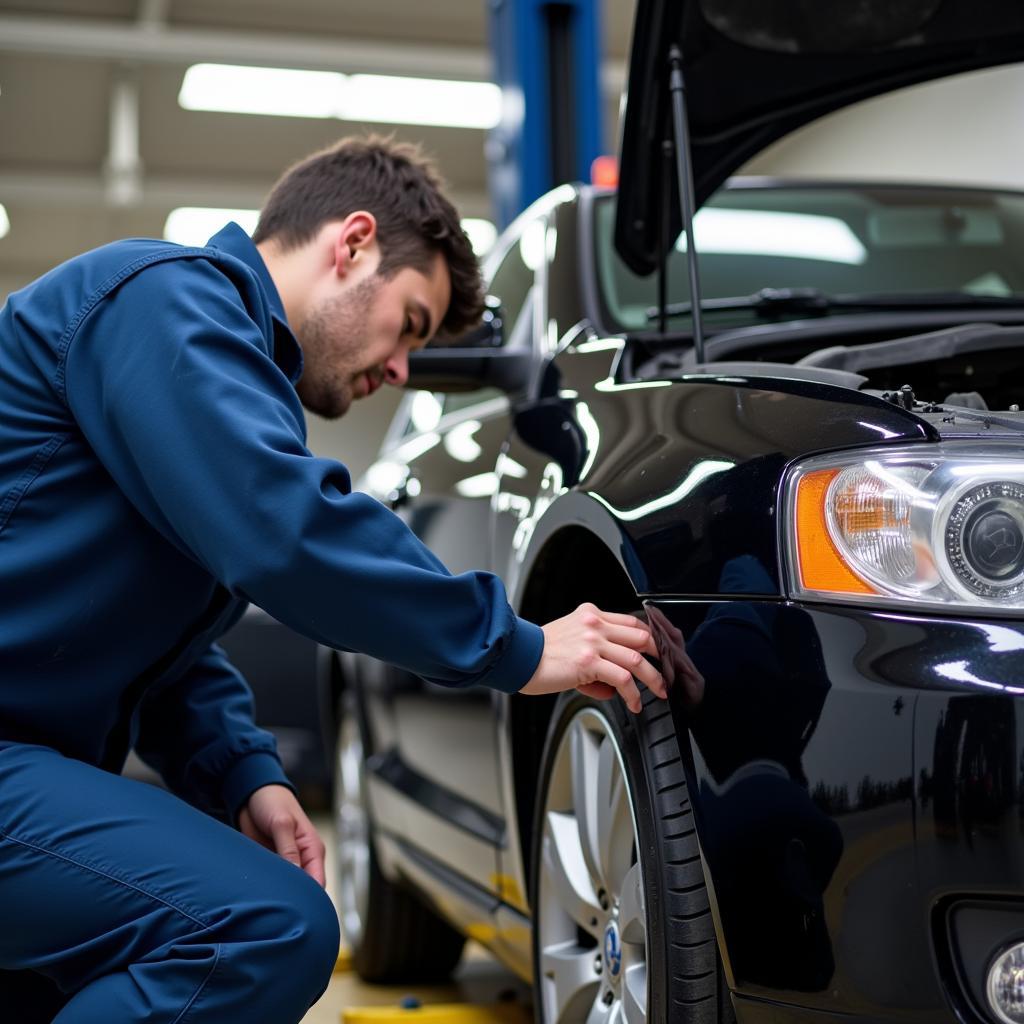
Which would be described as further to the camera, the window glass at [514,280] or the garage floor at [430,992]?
the garage floor at [430,992]

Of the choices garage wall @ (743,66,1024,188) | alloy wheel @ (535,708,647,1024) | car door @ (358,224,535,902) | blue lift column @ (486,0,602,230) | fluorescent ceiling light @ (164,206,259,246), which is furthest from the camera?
fluorescent ceiling light @ (164,206,259,246)

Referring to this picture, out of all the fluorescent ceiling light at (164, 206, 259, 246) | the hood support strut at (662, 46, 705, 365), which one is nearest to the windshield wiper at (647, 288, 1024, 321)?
the hood support strut at (662, 46, 705, 365)

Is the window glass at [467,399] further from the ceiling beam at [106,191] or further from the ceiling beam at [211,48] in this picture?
the ceiling beam at [106,191]

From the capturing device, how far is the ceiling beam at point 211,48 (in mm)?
9938

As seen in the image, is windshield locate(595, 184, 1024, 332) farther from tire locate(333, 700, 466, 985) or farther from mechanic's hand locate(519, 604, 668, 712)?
tire locate(333, 700, 466, 985)

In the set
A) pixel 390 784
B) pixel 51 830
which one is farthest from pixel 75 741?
pixel 390 784

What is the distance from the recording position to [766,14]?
2.25 meters

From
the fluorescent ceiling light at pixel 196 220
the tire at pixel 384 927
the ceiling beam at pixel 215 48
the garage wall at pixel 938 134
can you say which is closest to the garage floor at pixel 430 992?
the tire at pixel 384 927

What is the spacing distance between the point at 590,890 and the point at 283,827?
1.29ft

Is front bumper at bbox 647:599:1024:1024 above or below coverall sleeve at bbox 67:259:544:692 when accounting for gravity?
below

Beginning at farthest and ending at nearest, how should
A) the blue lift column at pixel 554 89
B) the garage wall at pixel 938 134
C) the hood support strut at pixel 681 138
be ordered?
the garage wall at pixel 938 134 < the blue lift column at pixel 554 89 < the hood support strut at pixel 681 138

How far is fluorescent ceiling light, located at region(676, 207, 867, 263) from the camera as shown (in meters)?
2.79

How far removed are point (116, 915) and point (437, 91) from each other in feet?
34.2

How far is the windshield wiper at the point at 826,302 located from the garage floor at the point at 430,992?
1.53 meters
